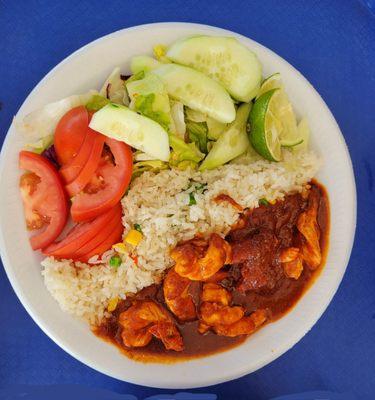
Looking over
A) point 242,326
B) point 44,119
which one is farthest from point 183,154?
point 242,326

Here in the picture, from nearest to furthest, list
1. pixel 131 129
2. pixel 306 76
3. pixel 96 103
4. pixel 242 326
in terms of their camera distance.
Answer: pixel 131 129 → pixel 242 326 → pixel 96 103 → pixel 306 76

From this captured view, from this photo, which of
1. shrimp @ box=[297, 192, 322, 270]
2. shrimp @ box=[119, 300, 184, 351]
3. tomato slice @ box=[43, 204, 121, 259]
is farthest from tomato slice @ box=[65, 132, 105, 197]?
shrimp @ box=[297, 192, 322, 270]

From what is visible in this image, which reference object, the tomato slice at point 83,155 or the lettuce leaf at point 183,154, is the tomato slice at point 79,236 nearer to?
the tomato slice at point 83,155

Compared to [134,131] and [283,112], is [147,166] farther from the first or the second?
[283,112]

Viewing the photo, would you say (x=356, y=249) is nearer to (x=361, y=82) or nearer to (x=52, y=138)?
(x=361, y=82)

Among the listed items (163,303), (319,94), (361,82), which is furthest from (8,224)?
(361,82)

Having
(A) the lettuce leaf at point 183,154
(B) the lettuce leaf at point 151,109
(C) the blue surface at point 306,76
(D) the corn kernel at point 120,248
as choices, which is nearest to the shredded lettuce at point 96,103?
(B) the lettuce leaf at point 151,109

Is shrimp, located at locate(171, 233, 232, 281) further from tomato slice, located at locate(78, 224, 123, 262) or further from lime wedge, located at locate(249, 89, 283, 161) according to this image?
lime wedge, located at locate(249, 89, 283, 161)
